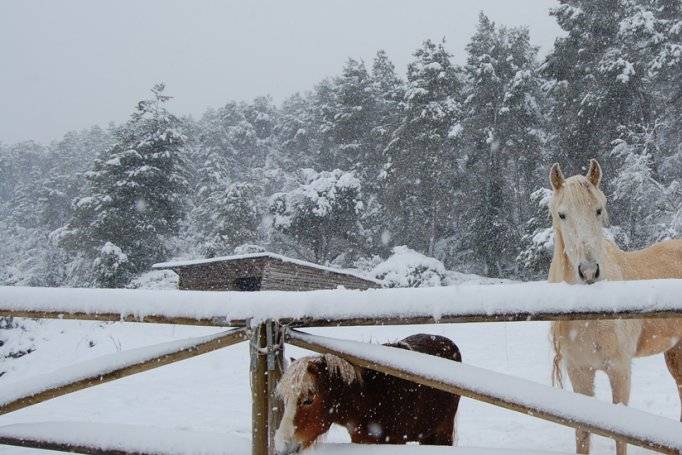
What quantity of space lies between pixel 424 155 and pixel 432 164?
768 millimetres

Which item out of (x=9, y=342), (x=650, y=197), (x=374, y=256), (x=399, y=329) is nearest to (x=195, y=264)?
(x=9, y=342)

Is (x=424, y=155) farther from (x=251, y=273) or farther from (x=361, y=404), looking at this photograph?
(x=361, y=404)

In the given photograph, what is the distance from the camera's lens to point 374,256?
32219 millimetres

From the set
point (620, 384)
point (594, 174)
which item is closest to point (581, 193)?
point (594, 174)

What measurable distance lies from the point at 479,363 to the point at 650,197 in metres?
14.8

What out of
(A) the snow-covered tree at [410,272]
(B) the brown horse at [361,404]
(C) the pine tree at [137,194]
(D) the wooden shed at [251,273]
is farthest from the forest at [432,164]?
(B) the brown horse at [361,404]

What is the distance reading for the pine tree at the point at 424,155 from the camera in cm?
3170

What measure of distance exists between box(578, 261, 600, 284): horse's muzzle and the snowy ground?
147 cm

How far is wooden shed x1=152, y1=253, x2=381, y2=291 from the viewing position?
60.2 ft

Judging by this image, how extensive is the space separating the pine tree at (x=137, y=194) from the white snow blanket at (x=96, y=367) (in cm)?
2736

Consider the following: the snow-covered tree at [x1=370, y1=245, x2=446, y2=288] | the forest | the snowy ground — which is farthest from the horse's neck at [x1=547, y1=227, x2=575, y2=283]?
the forest

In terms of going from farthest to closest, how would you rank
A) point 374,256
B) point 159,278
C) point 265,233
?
point 265,233 → point 374,256 → point 159,278

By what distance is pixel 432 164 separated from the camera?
32438 millimetres

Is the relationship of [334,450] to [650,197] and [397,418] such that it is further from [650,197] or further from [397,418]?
[650,197]
